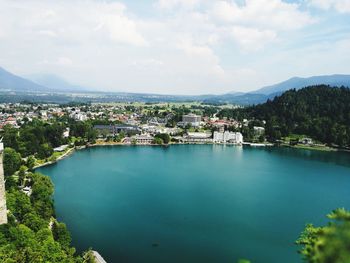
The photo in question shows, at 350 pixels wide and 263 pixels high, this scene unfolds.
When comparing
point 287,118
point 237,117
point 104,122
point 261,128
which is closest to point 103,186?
point 104,122

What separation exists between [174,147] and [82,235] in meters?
18.1

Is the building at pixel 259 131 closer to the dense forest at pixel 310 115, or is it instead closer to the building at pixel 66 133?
the dense forest at pixel 310 115

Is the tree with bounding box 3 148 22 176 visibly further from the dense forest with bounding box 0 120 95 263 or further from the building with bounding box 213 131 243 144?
the building with bounding box 213 131 243 144

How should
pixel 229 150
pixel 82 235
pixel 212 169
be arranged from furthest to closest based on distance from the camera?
pixel 229 150 → pixel 212 169 → pixel 82 235

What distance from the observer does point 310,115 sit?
114 feet

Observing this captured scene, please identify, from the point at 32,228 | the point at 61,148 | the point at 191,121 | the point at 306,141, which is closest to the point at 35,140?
the point at 61,148

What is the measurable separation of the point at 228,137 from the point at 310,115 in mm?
9675

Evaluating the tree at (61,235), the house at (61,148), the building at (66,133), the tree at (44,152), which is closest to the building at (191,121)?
the building at (66,133)

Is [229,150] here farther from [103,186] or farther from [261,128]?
[103,186]

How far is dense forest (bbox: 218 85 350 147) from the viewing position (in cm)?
2920

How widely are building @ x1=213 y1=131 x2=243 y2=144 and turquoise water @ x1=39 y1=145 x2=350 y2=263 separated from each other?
6945 mm

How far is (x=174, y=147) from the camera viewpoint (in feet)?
89.7

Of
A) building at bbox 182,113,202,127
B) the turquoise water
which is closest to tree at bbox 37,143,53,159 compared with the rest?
the turquoise water

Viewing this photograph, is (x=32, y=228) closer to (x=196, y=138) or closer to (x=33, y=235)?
(x=33, y=235)
